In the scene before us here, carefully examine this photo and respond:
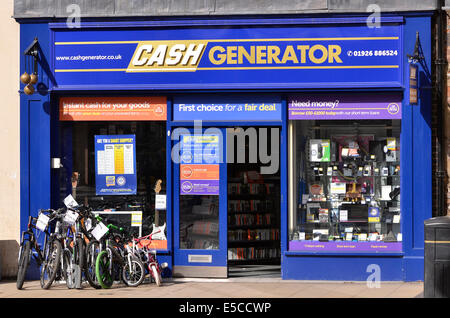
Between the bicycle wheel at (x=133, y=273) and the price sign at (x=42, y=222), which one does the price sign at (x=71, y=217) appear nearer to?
the price sign at (x=42, y=222)

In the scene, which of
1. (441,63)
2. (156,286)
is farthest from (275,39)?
(156,286)

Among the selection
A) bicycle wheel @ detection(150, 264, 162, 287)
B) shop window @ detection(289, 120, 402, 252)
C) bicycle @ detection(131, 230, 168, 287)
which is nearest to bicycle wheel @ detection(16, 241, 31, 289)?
bicycle @ detection(131, 230, 168, 287)

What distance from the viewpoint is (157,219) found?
10539mm

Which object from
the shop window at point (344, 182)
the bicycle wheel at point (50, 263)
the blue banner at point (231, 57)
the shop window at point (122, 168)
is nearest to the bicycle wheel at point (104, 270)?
the bicycle wheel at point (50, 263)

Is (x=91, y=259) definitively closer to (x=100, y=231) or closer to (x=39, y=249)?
(x=100, y=231)

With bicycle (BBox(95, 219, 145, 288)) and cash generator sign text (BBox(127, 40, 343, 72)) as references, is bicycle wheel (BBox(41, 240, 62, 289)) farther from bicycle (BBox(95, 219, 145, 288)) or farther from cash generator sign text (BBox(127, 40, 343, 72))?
cash generator sign text (BBox(127, 40, 343, 72))

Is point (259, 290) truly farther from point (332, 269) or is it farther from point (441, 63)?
point (441, 63)

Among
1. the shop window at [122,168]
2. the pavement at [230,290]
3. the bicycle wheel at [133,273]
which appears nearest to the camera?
the pavement at [230,290]

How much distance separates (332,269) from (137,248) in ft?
9.98

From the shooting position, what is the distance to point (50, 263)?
9.63 metres

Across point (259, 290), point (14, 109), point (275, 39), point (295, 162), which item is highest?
point (275, 39)

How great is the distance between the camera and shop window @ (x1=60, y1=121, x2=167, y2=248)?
1055 centimetres

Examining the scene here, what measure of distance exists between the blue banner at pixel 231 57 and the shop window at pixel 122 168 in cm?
77

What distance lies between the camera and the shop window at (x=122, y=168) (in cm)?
1055
